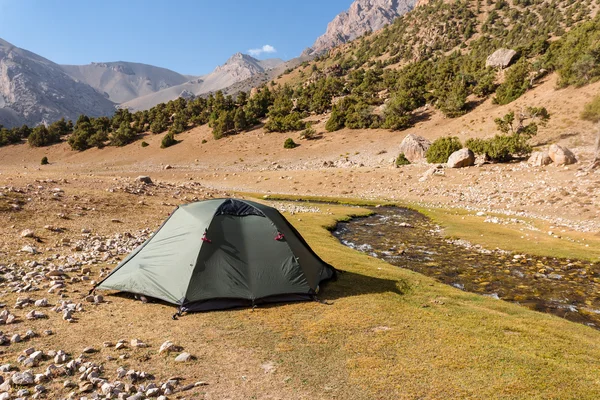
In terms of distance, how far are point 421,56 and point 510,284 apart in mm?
144369

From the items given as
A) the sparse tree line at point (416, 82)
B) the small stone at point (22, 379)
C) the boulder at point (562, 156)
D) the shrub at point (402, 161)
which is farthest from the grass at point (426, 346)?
the shrub at point (402, 161)

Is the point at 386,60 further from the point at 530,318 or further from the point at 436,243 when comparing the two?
the point at 530,318

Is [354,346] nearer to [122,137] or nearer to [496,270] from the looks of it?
[496,270]

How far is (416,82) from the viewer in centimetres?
9531

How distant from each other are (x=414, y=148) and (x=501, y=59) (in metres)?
53.0

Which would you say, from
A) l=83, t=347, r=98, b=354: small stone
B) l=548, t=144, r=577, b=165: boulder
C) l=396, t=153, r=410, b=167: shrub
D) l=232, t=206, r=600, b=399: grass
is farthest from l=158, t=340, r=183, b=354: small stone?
l=396, t=153, r=410, b=167: shrub

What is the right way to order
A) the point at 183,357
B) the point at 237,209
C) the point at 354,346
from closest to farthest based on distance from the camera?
the point at 183,357, the point at 354,346, the point at 237,209

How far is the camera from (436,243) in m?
24.6

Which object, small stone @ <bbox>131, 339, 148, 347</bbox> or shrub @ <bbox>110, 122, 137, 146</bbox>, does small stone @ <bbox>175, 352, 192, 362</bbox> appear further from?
shrub @ <bbox>110, 122, 137, 146</bbox>

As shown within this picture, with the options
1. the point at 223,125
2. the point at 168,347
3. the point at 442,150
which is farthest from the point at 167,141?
the point at 168,347

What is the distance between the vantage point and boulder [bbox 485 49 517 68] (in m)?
91.0

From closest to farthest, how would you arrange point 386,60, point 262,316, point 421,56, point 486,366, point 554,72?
point 486,366 → point 262,316 → point 554,72 → point 421,56 → point 386,60

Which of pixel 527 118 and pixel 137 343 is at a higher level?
pixel 527 118

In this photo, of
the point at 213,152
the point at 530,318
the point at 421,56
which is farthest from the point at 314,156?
the point at 421,56
